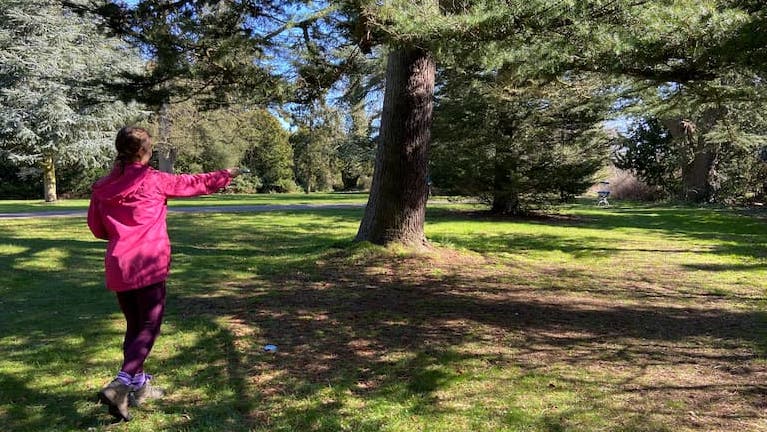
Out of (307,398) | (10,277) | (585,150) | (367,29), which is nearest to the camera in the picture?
(307,398)

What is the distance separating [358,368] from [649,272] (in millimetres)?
6104

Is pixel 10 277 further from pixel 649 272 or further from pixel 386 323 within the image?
pixel 649 272

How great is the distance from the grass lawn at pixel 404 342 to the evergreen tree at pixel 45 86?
56.3 feet

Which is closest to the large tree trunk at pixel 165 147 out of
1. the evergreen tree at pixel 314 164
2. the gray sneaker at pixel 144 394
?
the evergreen tree at pixel 314 164

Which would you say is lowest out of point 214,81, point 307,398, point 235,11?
point 307,398

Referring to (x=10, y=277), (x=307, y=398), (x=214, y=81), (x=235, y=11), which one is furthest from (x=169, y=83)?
(x=307, y=398)

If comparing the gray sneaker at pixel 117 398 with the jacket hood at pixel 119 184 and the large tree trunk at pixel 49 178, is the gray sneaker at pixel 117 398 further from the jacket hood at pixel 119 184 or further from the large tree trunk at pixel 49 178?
the large tree trunk at pixel 49 178

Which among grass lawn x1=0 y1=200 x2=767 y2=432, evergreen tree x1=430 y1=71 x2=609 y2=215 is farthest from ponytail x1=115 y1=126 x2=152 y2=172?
evergreen tree x1=430 y1=71 x2=609 y2=215

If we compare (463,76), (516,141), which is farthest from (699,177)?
(463,76)

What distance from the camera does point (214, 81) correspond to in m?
8.26

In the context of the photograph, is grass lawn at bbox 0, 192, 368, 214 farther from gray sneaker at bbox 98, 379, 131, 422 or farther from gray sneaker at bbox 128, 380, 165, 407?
gray sneaker at bbox 98, 379, 131, 422

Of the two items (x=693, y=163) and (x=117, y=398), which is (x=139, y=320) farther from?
(x=693, y=163)

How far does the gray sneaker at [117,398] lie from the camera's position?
3126mm

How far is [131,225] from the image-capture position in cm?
327
